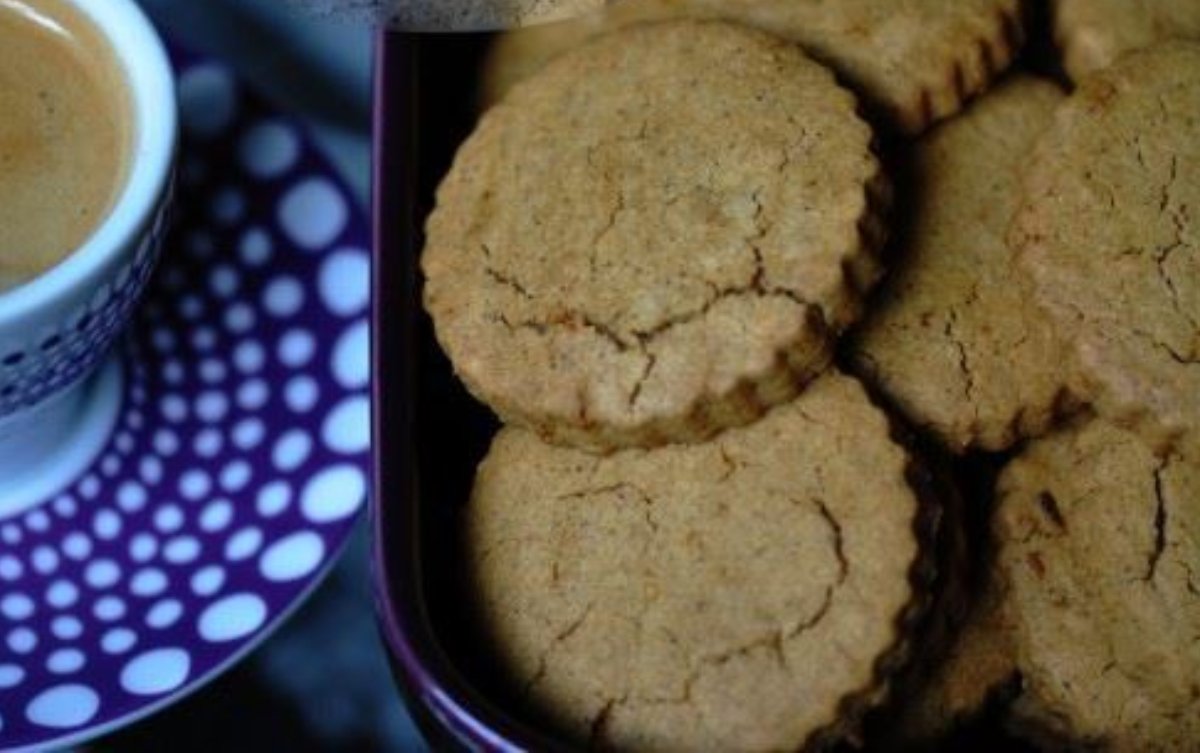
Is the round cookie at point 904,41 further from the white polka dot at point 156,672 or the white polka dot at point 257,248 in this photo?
the white polka dot at point 156,672

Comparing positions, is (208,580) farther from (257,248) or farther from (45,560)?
(257,248)

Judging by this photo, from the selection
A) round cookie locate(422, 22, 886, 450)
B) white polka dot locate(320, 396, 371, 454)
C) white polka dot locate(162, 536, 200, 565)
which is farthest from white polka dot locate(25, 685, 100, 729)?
round cookie locate(422, 22, 886, 450)

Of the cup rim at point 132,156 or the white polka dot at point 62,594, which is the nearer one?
the cup rim at point 132,156

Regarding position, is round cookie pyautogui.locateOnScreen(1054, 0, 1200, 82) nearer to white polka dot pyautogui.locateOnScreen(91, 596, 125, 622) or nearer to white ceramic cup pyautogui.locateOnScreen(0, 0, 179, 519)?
white ceramic cup pyautogui.locateOnScreen(0, 0, 179, 519)

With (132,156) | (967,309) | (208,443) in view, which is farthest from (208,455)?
(967,309)

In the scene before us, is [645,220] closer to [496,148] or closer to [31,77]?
[496,148]

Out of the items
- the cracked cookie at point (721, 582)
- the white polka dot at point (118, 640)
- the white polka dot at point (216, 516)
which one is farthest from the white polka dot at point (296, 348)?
the cracked cookie at point (721, 582)
